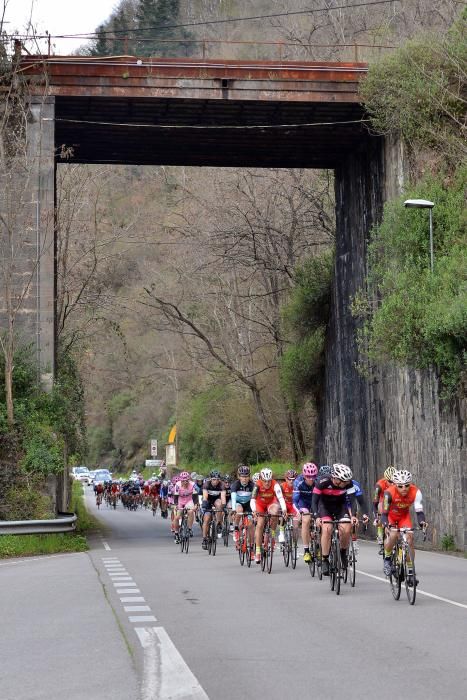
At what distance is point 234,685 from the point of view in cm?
762

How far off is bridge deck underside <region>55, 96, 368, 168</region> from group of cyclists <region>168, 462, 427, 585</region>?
10457 mm

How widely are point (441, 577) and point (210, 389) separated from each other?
46.7m

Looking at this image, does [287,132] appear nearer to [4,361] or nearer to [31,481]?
[4,361]

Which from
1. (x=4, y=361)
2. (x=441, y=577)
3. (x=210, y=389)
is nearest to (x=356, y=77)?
(x=4, y=361)

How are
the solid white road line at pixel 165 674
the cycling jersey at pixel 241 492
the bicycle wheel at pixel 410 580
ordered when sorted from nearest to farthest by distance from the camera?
the solid white road line at pixel 165 674
the bicycle wheel at pixel 410 580
the cycling jersey at pixel 241 492

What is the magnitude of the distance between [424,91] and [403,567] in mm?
18393

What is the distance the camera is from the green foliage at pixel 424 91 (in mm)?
28922

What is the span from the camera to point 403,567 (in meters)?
13.3

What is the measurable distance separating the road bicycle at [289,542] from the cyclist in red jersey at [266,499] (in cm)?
26

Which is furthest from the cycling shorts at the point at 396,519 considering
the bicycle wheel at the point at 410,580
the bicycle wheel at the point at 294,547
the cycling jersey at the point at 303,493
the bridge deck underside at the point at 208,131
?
the bridge deck underside at the point at 208,131

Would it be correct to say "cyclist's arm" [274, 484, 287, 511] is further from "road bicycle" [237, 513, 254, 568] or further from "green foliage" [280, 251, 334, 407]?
"green foliage" [280, 251, 334, 407]

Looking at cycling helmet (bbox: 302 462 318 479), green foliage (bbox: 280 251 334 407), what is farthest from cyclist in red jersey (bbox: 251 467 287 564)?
green foliage (bbox: 280 251 334 407)

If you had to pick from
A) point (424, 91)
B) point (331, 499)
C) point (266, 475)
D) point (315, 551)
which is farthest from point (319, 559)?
point (424, 91)

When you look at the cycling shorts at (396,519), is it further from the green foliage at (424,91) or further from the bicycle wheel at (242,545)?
the green foliage at (424,91)
